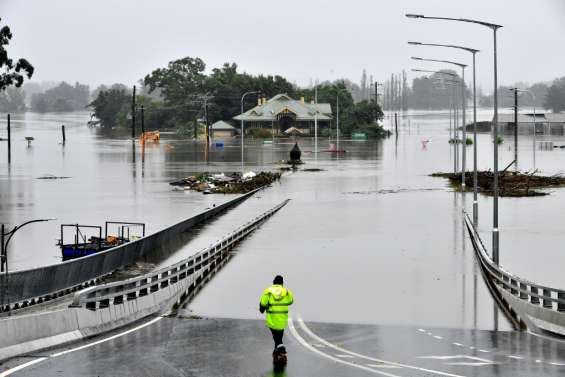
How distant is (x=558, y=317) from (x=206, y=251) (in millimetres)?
16120

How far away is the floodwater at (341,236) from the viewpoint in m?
31.6

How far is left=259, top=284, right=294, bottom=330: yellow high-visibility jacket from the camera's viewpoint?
2000 centimetres

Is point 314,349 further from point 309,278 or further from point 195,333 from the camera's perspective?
point 309,278

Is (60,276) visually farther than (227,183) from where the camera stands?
No

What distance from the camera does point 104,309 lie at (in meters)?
25.5

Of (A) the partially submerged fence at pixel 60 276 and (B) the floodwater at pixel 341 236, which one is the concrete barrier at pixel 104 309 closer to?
(B) the floodwater at pixel 341 236

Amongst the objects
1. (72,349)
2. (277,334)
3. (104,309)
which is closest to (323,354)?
(277,334)

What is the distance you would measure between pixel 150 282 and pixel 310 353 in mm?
8351

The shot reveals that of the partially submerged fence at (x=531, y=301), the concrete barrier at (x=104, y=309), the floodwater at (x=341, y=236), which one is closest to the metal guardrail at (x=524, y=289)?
the partially submerged fence at (x=531, y=301)

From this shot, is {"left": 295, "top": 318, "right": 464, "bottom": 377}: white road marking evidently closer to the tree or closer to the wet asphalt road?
the wet asphalt road

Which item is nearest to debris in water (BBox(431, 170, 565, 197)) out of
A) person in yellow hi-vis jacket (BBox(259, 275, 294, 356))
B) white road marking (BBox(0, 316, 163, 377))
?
white road marking (BBox(0, 316, 163, 377))

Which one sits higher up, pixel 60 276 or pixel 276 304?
pixel 276 304

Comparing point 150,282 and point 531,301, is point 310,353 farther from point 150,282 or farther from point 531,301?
point 531,301

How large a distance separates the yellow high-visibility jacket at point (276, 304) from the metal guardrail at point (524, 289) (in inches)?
328
